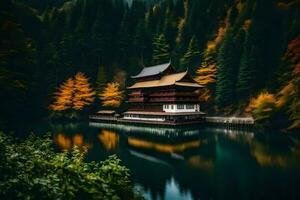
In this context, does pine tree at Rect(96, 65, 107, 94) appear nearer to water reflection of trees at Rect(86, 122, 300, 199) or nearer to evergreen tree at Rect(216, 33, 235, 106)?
evergreen tree at Rect(216, 33, 235, 106)

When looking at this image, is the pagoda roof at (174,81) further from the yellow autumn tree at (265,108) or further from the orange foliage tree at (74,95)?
the orange foliage tree at (74,95)

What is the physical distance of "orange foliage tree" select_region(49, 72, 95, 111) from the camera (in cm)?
6273

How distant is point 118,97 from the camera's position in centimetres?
6359

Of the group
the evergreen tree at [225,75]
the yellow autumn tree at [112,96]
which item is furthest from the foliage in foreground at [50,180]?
the yellow autumn tree at [112,96]

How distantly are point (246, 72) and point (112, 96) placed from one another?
31665mm

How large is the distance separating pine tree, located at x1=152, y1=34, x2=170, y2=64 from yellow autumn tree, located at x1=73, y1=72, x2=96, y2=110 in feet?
68.2

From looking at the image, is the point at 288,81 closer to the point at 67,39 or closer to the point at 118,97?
the point at 118,97

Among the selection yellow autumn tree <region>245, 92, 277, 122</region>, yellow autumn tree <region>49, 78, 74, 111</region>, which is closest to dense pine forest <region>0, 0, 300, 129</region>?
yellow autumn tree <region>245, 92, 277, 122</region>

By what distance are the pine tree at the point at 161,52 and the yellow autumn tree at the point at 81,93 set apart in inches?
818

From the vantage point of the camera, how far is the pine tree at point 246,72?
4884cm

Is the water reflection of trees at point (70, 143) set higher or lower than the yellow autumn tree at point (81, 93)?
lower

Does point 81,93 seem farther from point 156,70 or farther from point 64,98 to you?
point 156,70

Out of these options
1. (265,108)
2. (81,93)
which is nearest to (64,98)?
(81,93)

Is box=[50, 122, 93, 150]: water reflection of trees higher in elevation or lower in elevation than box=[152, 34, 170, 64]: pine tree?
lower
